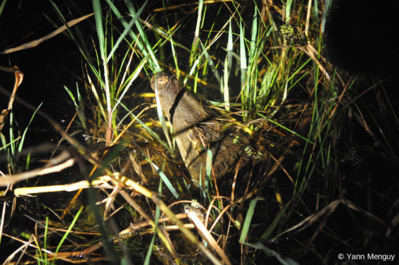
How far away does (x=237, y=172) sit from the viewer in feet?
4.59

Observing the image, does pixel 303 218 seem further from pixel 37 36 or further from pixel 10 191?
pixel 37 36

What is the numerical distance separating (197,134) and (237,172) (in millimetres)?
289

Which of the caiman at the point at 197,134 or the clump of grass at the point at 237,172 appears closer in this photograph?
the clump of grass at the point at 237,172

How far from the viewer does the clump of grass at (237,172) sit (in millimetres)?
1235

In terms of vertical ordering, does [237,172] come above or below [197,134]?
below

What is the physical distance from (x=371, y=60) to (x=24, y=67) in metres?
2.17

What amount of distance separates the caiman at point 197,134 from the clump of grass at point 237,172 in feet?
0.26

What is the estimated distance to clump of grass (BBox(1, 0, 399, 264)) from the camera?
1235mm

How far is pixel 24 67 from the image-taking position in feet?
5.57

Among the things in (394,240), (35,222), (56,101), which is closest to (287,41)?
(394,240)

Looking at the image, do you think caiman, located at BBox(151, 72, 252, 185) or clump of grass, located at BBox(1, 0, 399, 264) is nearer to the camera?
clump of grass, located at BBox(1, 0, 399, 264)

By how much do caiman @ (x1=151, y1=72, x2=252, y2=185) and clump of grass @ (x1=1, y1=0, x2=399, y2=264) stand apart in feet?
0.26

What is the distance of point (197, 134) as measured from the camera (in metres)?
1.44

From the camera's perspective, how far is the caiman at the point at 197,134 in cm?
141
